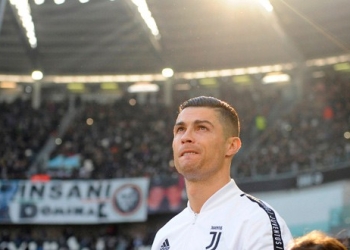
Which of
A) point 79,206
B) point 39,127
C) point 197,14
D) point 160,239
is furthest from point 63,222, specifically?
point 160,239

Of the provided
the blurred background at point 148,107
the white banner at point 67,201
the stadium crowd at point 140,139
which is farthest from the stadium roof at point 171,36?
the white banner at point 67,201

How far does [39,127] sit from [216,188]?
28455 millimetres

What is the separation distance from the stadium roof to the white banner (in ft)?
19.6

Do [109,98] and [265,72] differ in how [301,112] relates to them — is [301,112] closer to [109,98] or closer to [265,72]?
[265,72]

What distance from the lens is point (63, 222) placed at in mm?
25938

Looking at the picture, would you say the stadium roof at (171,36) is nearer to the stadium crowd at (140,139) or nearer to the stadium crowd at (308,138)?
the stadium crowd at (140,139)

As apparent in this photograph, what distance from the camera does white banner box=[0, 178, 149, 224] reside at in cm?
2545

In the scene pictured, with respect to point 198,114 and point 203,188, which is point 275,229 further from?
point 198,114

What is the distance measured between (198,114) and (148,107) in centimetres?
2896

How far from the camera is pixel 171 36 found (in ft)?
94.4

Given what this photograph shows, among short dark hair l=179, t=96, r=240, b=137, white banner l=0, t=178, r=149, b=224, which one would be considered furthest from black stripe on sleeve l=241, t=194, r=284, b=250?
white banner l=0, t=178, r=149, b=224

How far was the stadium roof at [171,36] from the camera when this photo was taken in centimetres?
2531

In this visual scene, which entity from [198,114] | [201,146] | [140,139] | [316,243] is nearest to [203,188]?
[201,146]

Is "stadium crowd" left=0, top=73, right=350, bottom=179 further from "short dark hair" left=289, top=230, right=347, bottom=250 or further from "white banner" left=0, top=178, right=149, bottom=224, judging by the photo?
"short dark hair" left=289, top=230, right=347, bottom=250
